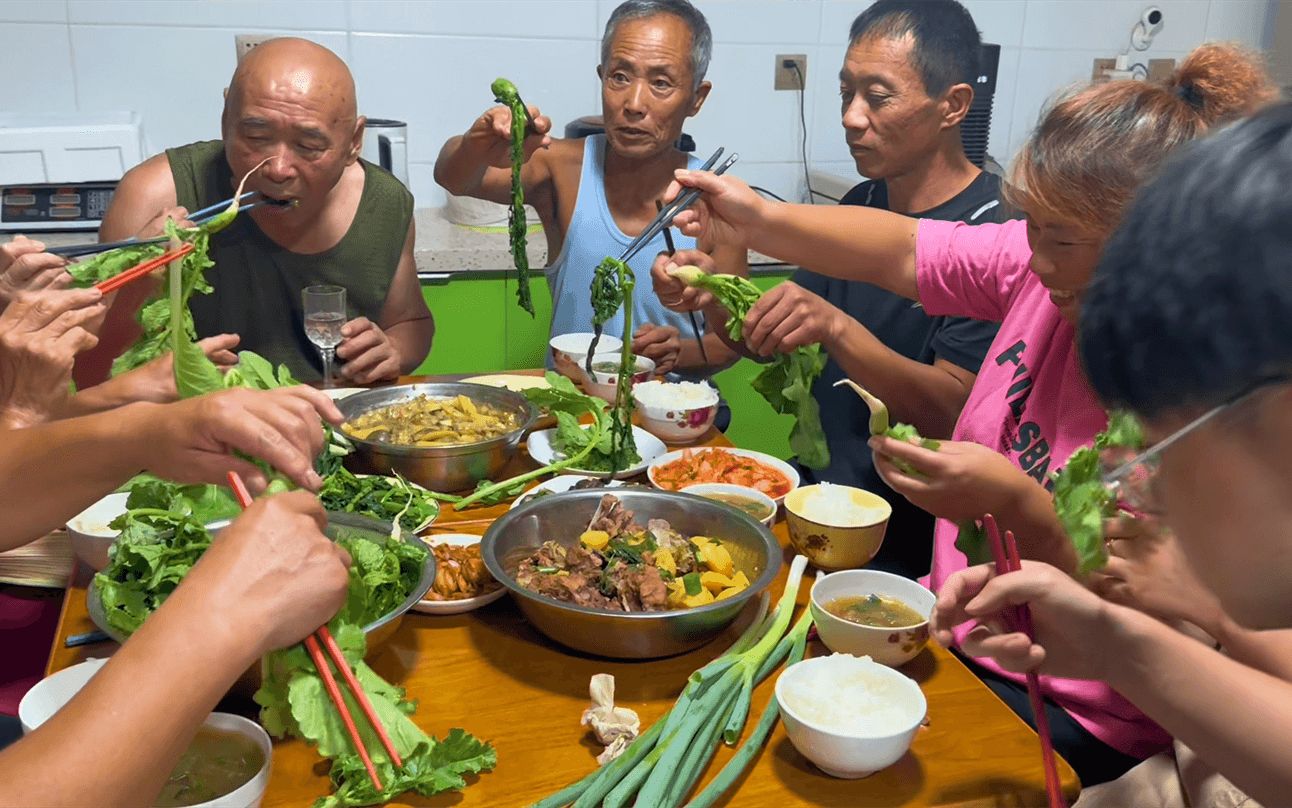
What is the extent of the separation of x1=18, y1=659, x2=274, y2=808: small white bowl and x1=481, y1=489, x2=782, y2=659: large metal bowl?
1.31ft

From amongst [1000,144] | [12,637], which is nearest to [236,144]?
[12,637]

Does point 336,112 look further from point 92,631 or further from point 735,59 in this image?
point 735,59

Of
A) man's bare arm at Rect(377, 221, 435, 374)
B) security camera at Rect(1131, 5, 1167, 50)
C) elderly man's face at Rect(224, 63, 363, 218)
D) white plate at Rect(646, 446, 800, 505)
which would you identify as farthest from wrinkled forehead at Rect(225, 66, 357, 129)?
security camera at Rect(1131, 5, 1167, 50)

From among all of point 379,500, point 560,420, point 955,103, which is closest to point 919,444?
point 560,420

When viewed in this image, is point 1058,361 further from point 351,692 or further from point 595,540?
point 351,692

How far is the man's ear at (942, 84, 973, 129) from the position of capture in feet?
9.28

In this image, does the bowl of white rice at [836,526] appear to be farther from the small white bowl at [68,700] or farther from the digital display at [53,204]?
the digital display at [53,204]

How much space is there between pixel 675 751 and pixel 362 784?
36cm

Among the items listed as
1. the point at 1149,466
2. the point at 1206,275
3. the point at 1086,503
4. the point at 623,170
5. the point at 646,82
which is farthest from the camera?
the point at 623,170

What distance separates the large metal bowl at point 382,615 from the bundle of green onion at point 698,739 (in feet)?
1.15

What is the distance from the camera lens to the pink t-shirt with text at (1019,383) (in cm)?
161

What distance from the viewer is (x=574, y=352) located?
257 centimetres

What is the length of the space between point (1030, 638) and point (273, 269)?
2267 mm

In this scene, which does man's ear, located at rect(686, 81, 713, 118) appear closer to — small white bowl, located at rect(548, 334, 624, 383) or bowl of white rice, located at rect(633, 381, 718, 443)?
small white bowl, located at rect(548, 334, 624, 383)
